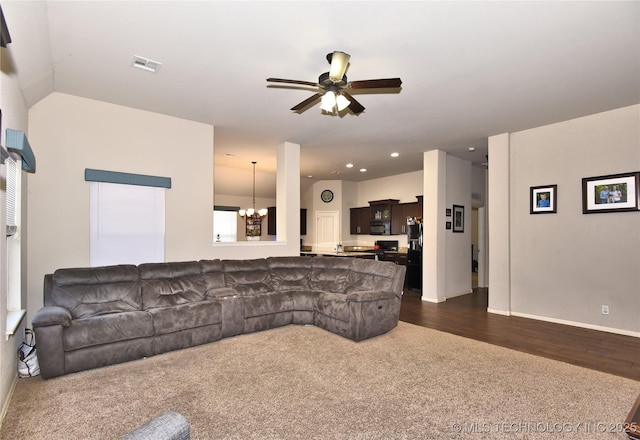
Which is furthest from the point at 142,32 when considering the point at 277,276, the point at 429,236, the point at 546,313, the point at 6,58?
the point at 546,313

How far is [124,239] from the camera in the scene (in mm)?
4148

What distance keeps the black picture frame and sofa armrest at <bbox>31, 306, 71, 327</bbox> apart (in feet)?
20.7

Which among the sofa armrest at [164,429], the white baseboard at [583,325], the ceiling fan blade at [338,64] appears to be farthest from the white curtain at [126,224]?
the white baseboard at [583,325]

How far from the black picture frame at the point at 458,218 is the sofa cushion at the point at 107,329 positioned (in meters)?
5.71

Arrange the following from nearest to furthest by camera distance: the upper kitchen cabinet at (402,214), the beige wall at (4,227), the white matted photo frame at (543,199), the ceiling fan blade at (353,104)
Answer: the beige wall at (4,227)
the ceiling fan blade at (353,104)
the white matted photo frame at (543,199)
the upper kitchen cabinet at (402,214)

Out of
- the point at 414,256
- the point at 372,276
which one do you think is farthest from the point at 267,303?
the point at 414,256

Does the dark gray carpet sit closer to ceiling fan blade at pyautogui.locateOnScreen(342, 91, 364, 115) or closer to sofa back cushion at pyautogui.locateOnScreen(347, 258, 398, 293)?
sofa back cushion at pyautogui.locateOnScreen(347, 258, 398, 293)

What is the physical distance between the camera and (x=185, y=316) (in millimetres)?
3611

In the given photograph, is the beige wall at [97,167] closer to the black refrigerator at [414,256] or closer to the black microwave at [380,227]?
the black refrigerator at [414,256]

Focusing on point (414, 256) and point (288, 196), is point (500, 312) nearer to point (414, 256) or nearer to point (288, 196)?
point (414, 256)

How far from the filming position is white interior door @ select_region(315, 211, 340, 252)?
9711 mm

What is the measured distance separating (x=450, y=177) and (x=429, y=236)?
1.35 metres

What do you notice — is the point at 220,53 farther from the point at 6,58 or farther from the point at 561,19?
the point at 561,19

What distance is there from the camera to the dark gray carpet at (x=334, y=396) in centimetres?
217
